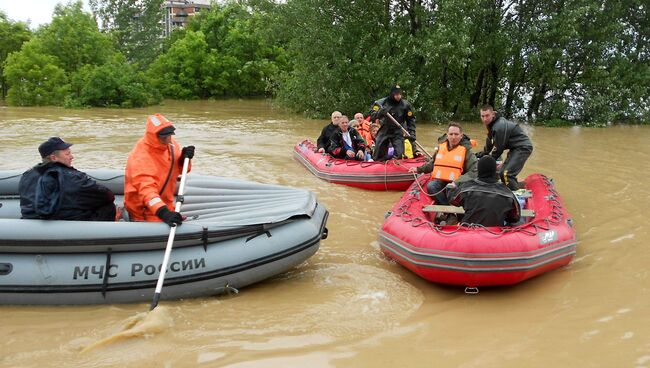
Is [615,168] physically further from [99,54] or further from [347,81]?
[99,54]

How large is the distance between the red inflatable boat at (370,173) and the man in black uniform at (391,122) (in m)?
0.34

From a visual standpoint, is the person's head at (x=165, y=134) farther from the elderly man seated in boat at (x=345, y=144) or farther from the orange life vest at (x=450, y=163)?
the elderly man seated in boat at (x=345, y=144)

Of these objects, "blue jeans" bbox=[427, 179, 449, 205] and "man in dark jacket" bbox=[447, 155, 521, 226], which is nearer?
"man in dark jacket" bbox=[447, 155, 521, 226]

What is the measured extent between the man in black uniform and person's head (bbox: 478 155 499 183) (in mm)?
3206

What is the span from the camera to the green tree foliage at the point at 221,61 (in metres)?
26.3

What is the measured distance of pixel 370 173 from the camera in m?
7.68

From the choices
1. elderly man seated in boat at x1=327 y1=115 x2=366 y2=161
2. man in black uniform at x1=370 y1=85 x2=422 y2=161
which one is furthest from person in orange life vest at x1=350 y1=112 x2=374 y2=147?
man in black uniform at x1=370 y1=85 x2=422 y2=161

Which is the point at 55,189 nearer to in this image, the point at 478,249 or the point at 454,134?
the point at 478,249

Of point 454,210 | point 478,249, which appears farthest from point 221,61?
point 478,249

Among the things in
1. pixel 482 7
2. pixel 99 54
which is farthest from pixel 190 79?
pixel 482 7

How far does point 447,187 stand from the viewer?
5734 mm

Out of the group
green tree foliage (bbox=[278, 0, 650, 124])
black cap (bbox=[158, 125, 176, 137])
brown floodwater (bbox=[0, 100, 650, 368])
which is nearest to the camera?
brown floodwater (bbox=[0, 100, 650, 368])

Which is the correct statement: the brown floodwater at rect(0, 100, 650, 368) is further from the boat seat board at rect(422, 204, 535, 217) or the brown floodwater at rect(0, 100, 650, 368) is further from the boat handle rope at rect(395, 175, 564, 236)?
the boat seat board at rect(422, 204, 535, 217)

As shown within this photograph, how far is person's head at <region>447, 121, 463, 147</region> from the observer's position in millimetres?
5875
